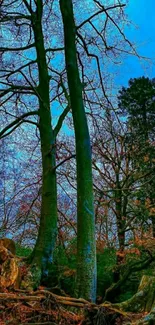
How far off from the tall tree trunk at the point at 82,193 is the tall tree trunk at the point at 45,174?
3.48 ft

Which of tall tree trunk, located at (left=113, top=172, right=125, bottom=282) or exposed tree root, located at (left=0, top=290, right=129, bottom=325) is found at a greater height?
tall tree trunk, located at (left=113, top=172, right=125, bottom=282)

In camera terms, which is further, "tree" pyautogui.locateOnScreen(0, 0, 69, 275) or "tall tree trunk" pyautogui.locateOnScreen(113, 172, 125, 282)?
"tall tree trunk" pyautogui.locateOnScreen(113, 172, 125, 282)

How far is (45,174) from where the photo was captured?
19.9ft

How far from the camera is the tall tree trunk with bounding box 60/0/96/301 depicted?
4617 millimetres

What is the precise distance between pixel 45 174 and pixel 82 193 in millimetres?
1380

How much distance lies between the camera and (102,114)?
7.66 metres

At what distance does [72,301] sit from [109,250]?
317 centimetres

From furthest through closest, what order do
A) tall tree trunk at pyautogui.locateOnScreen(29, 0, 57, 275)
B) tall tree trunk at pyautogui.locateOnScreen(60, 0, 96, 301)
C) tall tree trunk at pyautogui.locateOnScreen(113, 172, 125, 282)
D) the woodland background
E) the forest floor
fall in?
1. tall tree trunk at pyautogui.locateOnScreen(113, 172, 125, 282)
2. tall tree trunk at pyautogui.locateOnScreen(29, 0, 57, 275)
3. the woodland background
4. tall tree trunk at pyautogui.locateOnScreen(60, 0, 96, 301)
5. the forest floor

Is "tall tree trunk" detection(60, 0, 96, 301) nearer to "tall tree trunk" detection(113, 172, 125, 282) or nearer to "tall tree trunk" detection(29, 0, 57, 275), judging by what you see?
"tall tree trunk" detection(29, 0, 57, 275)

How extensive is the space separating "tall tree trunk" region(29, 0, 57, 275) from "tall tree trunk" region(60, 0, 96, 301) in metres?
1.06

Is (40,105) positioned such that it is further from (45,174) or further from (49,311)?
(49,311)

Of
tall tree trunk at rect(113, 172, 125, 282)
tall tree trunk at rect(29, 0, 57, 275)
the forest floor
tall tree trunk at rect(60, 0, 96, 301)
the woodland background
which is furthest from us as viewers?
tall tree trunk at rect(113, 172, 125, 282)

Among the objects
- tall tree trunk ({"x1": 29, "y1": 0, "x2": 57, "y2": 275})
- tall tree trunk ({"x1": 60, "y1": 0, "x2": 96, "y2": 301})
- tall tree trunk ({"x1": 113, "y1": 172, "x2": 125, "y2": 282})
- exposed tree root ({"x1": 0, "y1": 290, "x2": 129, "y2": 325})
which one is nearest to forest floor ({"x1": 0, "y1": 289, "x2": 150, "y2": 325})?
exposed tree root ({"x1": 0, "y1": 290, "x2": 129, "y2": 325})

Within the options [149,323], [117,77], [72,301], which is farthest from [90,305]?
[117,77]
